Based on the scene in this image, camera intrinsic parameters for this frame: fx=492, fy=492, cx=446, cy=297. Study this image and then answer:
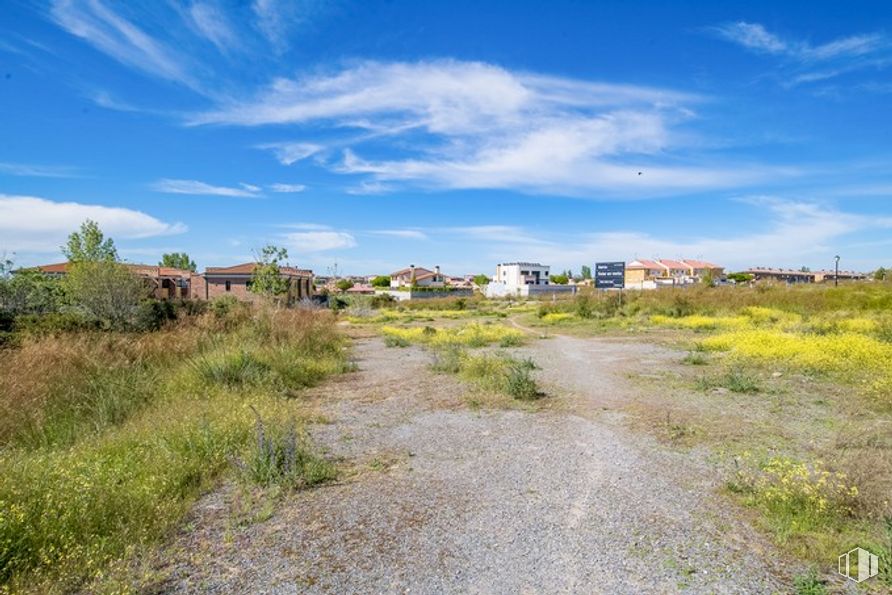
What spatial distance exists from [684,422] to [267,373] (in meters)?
7.27

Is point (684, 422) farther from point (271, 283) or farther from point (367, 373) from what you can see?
point (271, 283)

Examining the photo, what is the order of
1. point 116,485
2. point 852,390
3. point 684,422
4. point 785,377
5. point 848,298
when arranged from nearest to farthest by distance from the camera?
point 116,485 < point 684,422 < point 852,390 < point 785,377 < point 848,298

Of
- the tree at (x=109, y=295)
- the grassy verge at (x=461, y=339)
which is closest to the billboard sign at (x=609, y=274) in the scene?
the grassy verge at (x=461, y=339)

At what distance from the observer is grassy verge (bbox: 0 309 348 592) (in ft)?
11.7

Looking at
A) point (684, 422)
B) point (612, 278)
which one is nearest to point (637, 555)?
point (684, 422)

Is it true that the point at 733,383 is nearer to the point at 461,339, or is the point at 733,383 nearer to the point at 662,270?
the point at 461,339

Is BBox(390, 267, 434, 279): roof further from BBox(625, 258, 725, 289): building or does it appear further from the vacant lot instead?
the vacant lot

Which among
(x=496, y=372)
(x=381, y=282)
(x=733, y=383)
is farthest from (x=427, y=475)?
(x=381, y=282)

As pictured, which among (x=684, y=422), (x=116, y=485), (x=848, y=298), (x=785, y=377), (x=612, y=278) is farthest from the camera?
(x=612, y=278)

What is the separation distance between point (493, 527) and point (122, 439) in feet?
14.5

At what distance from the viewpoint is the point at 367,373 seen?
1202 cm

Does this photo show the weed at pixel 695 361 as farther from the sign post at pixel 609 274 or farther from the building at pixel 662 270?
the building at pixel 662 270

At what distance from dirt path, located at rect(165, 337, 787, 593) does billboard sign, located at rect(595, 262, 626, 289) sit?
3029 centimetres

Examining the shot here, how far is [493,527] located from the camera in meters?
3.98
